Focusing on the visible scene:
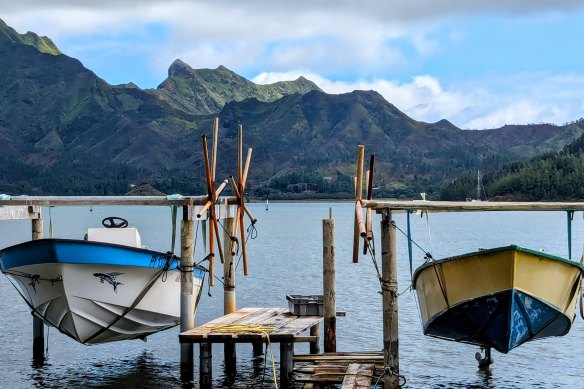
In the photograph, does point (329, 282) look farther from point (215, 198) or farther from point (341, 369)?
point (215, 198)

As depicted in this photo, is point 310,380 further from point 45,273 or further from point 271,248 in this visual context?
point 271,248

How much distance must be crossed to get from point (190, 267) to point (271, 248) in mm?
88238

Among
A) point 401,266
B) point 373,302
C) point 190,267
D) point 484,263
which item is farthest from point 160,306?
point 401,266

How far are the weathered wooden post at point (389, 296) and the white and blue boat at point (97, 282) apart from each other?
24.1 ft

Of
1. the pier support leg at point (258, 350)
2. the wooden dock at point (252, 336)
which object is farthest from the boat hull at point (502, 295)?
the pier support leg at point (258, 350)

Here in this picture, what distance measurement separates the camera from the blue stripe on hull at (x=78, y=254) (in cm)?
2475

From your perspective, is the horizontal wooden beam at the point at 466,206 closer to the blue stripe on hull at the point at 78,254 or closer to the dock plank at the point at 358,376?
the dock plank at the point at 358,376

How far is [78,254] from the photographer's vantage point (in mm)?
24859

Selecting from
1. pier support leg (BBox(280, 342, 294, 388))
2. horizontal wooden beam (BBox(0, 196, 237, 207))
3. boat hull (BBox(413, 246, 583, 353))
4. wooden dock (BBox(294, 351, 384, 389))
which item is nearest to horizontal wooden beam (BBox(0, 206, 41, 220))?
horizontal wooden beam (BBox(0, 196, 237, 207))

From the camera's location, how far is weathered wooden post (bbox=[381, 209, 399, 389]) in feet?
73.4

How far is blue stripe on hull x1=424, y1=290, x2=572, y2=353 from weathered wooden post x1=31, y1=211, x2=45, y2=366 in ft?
43.2

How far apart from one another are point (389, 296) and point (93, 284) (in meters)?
8.63

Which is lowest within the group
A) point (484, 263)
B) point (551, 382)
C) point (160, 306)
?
point (551, 382)

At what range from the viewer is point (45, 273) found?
83.7ft
